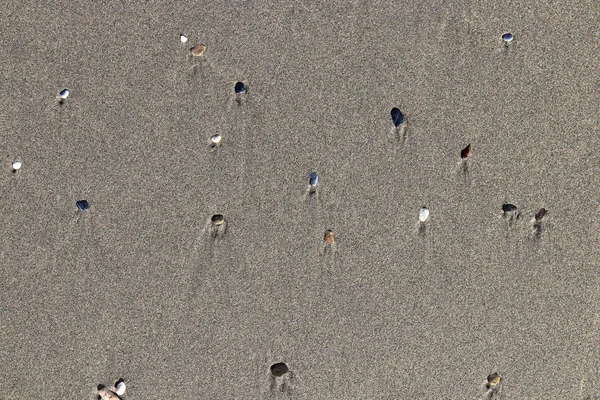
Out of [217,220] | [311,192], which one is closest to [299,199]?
[311,192]

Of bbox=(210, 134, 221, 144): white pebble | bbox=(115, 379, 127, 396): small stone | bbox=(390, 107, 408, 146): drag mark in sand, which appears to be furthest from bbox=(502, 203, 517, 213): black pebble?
bbox=(115, 379, 127, 396): small stone

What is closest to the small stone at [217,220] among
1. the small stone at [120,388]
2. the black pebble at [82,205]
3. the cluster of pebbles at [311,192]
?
the cluster of pebbles at [311,192]

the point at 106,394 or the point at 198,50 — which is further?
the point at 198,50

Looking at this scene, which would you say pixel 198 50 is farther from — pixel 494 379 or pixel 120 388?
pixel 494 379

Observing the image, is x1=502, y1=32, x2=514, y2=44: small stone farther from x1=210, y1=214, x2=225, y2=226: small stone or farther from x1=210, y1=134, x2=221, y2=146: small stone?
x1=210, y1=214, x2=225, y2=226: small stone

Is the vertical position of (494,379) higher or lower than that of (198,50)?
lower

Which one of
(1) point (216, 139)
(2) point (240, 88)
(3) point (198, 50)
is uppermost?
(3) point (198, 50)

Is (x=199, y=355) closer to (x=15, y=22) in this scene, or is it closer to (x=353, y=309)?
(x=353, y=309)

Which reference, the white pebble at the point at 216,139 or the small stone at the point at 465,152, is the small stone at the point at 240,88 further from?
the small stone at the point at 465,152
